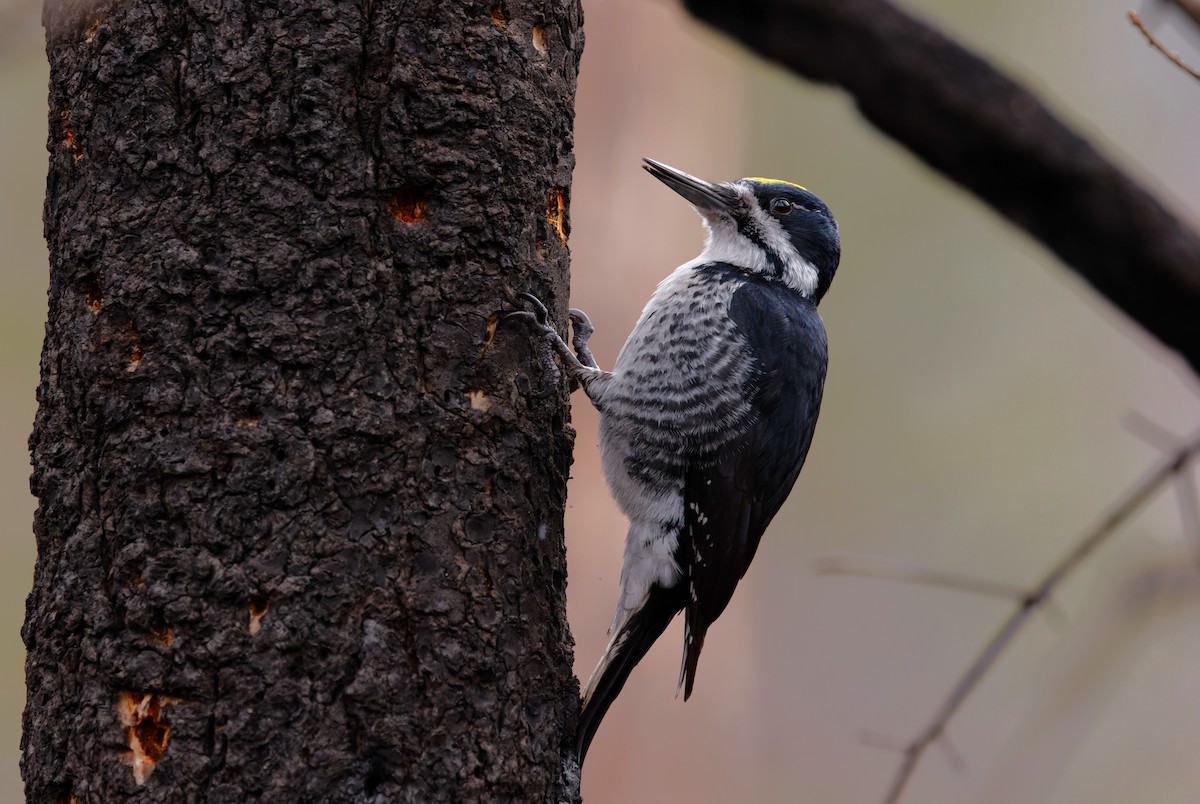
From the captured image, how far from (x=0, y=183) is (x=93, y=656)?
6.61m

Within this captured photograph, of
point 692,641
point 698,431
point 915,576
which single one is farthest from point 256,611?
point 698,431

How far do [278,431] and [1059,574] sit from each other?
4.18 ft

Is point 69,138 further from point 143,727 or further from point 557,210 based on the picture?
point 143,727

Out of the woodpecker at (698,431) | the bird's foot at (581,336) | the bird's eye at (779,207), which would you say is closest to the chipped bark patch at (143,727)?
the woodpecker at (698,431)

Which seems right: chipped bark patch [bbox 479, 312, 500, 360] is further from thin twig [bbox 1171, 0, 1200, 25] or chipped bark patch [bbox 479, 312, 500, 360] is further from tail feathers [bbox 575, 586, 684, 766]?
thin twig [bbox 1171, 0, 1200, 25]

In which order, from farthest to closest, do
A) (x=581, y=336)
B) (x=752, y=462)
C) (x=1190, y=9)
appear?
(x=581, y=336) → (x=752, y=462) → (x=1190, y=9)

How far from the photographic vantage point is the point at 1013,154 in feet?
6.38

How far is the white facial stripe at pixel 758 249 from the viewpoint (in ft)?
11.6

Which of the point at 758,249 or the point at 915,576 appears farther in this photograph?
the point at 758,249

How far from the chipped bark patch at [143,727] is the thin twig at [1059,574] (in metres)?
1.16

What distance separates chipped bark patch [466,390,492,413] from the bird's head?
1536 millimetres

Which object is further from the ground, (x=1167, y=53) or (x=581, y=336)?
(x=1167, y=53)

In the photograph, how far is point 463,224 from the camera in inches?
83.4

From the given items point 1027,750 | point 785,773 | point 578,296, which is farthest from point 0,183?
point 1027,750
